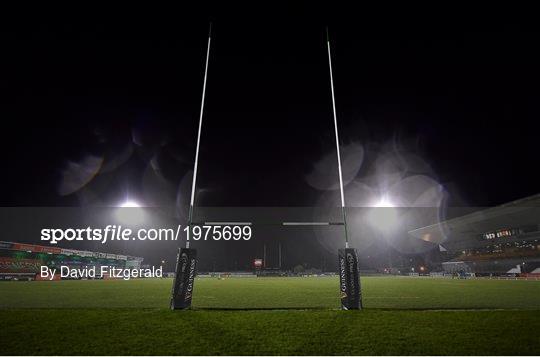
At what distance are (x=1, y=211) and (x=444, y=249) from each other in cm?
5935

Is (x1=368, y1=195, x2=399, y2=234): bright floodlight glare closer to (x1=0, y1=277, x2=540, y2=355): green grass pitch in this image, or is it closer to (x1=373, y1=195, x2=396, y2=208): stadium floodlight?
(x1=373, y1=195, x2=396, y2=208): stadium floodlight

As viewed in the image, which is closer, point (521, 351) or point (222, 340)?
point (521, 351)

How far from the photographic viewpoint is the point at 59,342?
4371mm

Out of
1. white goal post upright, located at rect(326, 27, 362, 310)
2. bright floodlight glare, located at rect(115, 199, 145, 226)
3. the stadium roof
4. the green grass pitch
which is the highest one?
the stadium roof

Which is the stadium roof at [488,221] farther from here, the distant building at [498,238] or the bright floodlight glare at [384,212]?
the bright floodlight glare at [384,212]

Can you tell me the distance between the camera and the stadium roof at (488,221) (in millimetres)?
34406

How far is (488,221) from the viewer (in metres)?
41.8

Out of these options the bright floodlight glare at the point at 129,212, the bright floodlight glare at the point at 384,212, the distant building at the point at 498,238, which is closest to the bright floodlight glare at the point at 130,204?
the bright floodlight glare at the point at 129,212

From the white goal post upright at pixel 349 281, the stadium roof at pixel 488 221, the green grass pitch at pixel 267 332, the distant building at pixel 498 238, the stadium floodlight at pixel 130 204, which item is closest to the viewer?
the green grass pitch at pixel 267 332

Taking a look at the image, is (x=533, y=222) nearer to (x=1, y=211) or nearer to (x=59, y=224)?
(x=59, y=224)

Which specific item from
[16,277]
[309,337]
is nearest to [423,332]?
[309,337]

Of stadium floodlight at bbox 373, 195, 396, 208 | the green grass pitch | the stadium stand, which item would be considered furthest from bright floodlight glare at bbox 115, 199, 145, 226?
the green grass pitch

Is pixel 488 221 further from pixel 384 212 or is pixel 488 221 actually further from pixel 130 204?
pixel 130 204

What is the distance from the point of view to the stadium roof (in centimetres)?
3441
